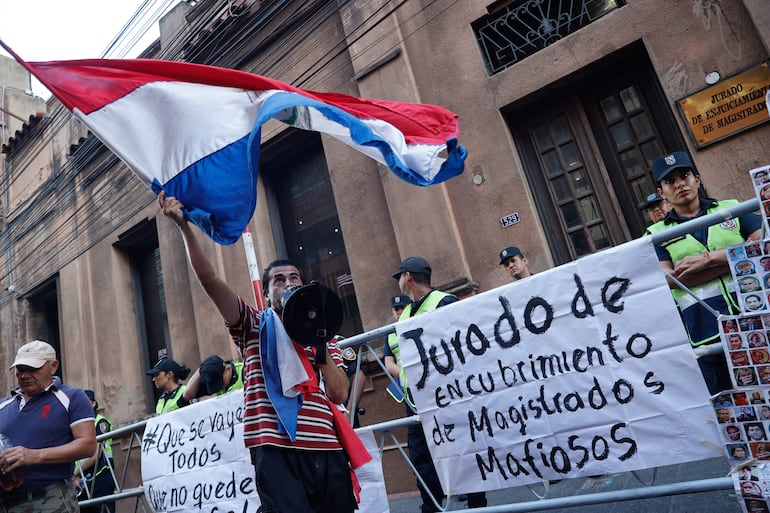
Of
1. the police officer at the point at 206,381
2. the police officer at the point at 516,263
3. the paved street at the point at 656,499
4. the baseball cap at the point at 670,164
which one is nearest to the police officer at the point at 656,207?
the police officer at the point at 516,263

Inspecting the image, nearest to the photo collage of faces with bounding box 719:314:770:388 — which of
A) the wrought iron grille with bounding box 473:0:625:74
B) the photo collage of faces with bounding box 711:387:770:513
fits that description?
the photo collage of faces with bounding box 711:387:770:513

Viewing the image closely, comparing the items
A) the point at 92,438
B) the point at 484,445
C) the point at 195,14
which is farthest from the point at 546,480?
the point at 195,14

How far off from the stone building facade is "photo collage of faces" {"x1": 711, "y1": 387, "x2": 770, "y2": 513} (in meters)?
3.77

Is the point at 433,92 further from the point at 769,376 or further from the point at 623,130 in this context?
the point at 769,376

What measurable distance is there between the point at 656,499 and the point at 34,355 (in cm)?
427

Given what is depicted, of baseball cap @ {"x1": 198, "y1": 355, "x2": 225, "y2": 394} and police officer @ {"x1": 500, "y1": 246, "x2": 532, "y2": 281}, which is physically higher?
police officer @ {"x1": 500, "y1": 246, "x2": 532, "y2": 281}

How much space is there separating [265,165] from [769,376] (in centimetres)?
838

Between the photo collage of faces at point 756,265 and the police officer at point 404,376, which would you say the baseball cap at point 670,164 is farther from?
the police officer at point 404,376

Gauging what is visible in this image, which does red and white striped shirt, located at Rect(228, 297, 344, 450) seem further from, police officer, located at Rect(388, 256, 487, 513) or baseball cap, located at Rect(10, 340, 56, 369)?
baseball cap, located at Rect(10, 340, 56, 369)

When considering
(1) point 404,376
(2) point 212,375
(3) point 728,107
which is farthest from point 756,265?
(2) point 212,375

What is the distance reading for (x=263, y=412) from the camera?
2293 millimetres

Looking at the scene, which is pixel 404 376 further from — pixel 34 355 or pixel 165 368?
pixel 165 368

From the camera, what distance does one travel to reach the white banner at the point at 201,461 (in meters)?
3.85

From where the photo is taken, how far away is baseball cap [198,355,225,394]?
5262 mm
